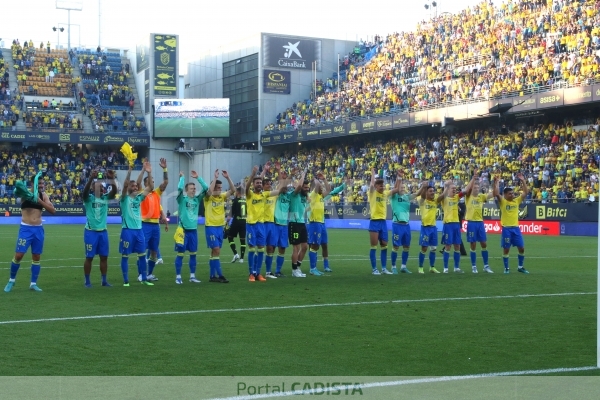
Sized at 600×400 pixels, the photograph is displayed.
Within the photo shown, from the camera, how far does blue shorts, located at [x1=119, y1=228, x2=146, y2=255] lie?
15.6m

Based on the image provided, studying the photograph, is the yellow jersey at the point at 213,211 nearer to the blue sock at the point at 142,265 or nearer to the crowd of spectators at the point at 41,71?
the blue sock at the point at 142,265

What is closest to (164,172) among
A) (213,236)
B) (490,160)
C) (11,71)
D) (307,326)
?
(213,236)

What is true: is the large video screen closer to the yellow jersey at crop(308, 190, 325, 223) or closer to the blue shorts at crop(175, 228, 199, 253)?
the yellow jersey at crop(308, 190, 325, 223)

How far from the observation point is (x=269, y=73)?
2608 inches

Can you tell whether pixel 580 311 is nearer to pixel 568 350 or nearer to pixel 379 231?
pixel 568 350

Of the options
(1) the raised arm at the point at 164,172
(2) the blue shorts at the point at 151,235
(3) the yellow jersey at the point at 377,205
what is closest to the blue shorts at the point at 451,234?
(3) the yellow jersey at the point at 377,205

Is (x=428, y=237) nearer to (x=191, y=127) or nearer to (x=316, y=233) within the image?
(x=316, y=233)

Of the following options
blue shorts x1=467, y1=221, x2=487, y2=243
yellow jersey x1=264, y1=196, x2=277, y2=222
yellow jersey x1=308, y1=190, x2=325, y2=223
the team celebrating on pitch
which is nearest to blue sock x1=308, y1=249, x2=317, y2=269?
the team celebrating on pitch

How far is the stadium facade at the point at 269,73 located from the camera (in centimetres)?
6619

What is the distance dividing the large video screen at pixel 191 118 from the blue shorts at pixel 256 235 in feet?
151

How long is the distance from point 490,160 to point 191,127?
1038 inches

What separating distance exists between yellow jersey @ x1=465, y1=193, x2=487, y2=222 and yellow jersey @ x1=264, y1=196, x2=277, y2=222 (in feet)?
16.4

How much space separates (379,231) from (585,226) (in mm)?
22483

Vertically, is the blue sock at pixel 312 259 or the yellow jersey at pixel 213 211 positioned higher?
the yellow jersey at pixel 213 211
